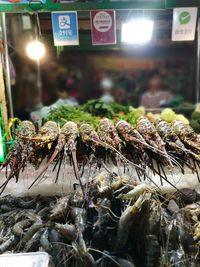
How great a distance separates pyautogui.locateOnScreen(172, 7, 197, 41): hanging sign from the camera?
495 centimetres

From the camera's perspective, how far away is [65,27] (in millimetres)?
4758

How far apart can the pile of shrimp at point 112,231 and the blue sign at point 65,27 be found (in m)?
2.58

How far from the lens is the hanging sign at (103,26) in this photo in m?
4.85

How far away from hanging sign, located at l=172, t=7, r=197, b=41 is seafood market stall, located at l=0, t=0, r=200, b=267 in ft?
2.59

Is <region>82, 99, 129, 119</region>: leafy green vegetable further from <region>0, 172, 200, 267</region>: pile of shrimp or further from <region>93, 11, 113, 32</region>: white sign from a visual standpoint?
<region>0, 172, 200, 267</region>: pile of shrimp

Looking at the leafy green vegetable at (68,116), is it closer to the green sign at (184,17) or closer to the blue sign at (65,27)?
the blue sign at (65,27)

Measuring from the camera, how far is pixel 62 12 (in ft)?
15.0

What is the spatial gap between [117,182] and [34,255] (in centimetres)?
98

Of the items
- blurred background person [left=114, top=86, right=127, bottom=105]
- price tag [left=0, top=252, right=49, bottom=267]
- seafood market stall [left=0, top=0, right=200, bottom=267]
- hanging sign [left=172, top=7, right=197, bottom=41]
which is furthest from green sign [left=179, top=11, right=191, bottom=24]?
blurred background person [left=114, top=86, right=127, bottom=105]

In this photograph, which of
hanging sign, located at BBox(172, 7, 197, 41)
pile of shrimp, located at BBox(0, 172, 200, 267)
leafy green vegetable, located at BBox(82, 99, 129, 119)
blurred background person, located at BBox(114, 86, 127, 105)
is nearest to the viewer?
pile of shrimp, located at BBox(0, 172, 200, 267)

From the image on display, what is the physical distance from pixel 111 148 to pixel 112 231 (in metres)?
0.86

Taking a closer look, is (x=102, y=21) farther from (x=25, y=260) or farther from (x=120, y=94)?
(x=120, y=94)

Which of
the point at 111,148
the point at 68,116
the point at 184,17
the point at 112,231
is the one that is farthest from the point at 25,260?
the point at 184,17

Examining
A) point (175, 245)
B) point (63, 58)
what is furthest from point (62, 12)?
point (63, 58)
